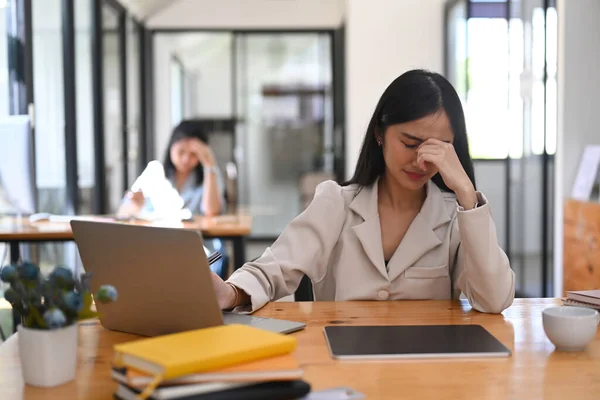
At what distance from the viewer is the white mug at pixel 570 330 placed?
1188 millimetres

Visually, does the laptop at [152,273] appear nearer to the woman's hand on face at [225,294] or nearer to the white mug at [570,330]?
the woman's hand on face at [225,294]

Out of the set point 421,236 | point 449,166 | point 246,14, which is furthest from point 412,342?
point 246,14

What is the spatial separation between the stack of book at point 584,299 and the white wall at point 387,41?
506 cm

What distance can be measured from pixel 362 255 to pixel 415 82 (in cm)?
47

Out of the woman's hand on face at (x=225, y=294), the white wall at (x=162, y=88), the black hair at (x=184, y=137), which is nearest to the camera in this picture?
the woman's hand on face at (x=225, y=294)

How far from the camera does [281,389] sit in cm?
92

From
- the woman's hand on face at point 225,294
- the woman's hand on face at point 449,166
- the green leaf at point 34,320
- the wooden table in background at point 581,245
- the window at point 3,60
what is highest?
the window at point 3,60

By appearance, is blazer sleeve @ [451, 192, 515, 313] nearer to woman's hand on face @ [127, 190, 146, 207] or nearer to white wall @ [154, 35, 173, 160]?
woman's hand on face @ [127, 190, 146, 207]

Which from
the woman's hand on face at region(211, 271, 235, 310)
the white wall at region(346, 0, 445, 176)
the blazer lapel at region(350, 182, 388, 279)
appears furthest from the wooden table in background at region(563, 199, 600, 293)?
the white wall at region(346, 0, 445, 176)

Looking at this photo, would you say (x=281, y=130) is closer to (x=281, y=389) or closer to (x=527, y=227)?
(x=527, y=227)

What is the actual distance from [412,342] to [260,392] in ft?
1.33

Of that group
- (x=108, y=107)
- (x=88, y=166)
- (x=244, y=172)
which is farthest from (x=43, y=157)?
(x=244, y=172)

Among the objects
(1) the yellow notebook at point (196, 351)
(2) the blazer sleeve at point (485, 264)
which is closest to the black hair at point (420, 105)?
(2) the blazer sleeve at point (485, 264)

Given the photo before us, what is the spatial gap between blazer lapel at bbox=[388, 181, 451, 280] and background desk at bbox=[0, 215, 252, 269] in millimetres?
1602
